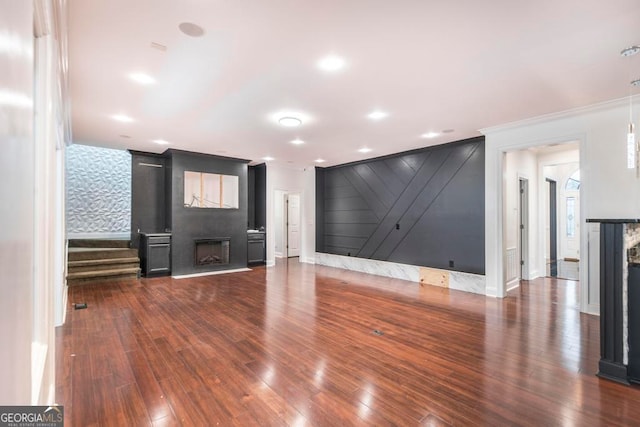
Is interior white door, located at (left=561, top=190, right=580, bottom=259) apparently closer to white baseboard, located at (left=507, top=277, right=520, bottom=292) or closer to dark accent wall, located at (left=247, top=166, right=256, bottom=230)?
white baseboard, located at (left=507, top=277, right=520, bottom=292)

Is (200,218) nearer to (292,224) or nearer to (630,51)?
(292,224)

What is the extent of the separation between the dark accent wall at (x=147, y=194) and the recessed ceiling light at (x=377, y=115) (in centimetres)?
554

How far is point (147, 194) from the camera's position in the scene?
7.18m

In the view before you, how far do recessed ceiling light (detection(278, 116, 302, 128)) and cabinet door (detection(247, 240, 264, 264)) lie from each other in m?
4.37

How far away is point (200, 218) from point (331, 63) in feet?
18.0

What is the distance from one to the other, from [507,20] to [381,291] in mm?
4427

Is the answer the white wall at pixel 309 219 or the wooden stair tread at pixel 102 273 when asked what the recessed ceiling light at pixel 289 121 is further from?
the wooden stair tread at pixel 102 273

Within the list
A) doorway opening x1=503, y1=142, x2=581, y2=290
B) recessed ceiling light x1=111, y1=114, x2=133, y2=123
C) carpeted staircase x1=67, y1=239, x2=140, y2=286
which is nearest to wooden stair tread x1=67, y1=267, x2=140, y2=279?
carpeted staircase x1=67, y1=239, x2=140, y2=286

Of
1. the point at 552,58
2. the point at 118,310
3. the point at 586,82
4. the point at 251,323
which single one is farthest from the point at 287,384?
the point at 586,82

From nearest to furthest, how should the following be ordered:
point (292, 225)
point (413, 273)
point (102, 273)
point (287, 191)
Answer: point (102, 273) < point (413, 273) < point (287, 191) < point (292, 225)

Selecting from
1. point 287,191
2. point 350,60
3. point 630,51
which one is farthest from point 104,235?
point 630,51

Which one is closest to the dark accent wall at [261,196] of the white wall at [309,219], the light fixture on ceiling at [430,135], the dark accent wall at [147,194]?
the white wall at [309,219]

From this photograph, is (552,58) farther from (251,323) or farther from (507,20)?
(251,323)

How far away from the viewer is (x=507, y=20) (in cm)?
229
